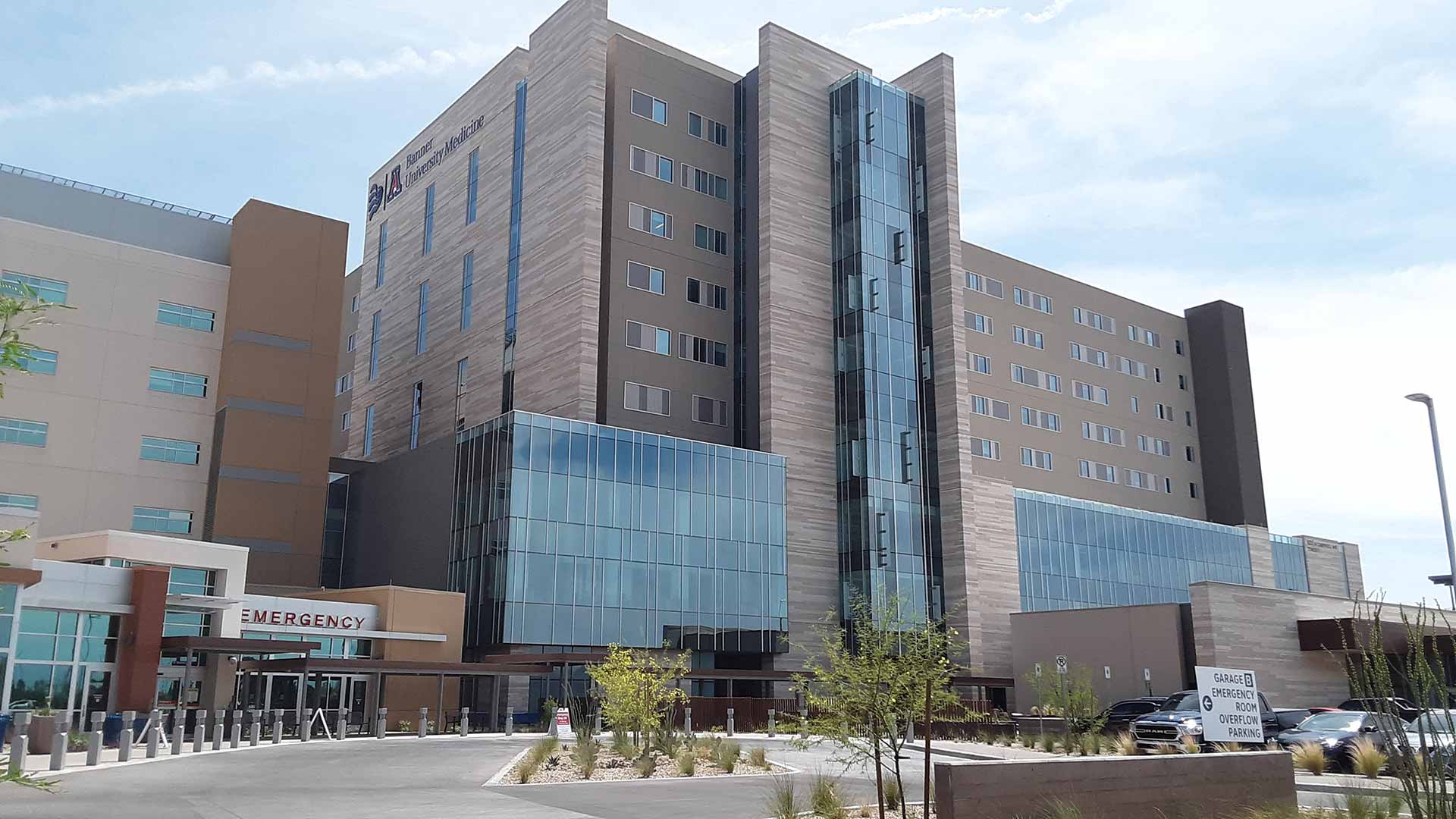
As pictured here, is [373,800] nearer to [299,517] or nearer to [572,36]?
[299,517]

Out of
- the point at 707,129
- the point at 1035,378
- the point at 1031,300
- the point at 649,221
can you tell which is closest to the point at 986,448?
the point at 1035,378

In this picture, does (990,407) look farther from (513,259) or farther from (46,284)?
(46,284)

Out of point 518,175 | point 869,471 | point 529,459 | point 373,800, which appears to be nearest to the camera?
point 373,800

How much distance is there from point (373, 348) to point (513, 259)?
20285 millimetres

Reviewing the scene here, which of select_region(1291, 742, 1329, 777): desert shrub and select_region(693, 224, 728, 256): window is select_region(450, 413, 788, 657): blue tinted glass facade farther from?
select_region(1291, 742, 1329, 777): desert shrub

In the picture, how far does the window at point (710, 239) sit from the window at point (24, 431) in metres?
33.7

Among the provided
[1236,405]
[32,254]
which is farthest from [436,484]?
[1236,405]

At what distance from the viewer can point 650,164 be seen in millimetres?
63594

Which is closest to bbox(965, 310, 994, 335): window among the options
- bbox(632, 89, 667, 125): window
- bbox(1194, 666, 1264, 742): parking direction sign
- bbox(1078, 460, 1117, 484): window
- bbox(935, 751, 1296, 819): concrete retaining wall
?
bbox(1078, 460, 1117, 484): window

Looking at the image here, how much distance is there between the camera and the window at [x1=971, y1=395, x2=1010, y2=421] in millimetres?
75312

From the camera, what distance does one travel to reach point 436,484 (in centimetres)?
5888

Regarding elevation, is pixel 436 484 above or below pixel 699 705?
above

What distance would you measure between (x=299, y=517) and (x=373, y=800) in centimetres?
4303

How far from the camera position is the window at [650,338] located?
200 ft
